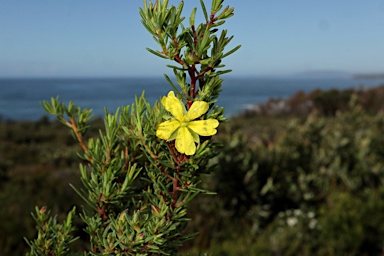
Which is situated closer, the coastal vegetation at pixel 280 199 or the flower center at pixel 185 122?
the flower center at pixel 185 122

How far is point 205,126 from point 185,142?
0.05m

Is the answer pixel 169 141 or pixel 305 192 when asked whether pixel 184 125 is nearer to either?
pixel 169 141

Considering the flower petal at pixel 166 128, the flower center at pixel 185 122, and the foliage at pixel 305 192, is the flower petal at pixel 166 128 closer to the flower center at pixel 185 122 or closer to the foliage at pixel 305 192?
the flower center at pixel 185 122

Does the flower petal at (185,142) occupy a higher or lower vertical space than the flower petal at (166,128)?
lower

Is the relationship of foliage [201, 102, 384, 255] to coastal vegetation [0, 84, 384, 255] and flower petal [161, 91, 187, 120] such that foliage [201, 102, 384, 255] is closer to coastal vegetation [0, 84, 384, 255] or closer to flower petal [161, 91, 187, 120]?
coastal vegetation [0, 84, 384, 255]

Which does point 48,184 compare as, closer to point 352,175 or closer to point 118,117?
point 352,175

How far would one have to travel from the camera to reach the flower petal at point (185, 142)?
0.76 meters

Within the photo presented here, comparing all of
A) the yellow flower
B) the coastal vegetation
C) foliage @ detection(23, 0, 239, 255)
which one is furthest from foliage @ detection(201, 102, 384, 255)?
the yellow flower

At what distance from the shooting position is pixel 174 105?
30.8 inches

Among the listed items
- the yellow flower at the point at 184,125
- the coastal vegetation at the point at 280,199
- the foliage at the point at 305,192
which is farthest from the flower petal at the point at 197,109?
the foliage at the point at 305,192

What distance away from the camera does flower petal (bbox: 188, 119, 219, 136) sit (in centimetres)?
76

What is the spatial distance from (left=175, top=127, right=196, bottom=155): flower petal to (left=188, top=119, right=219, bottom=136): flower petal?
16 mm

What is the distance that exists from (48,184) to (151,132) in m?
7.12

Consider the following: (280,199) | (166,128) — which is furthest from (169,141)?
(280,199)
